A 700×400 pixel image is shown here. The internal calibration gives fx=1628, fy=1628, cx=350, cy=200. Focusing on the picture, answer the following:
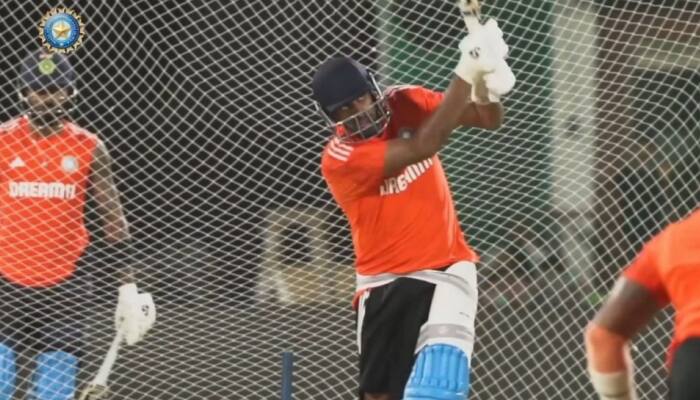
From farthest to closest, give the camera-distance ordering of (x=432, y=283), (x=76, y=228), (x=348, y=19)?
(x=348, y=19) → (x=76, y=228) → (x=432, y=283)

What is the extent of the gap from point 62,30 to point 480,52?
2.56 m

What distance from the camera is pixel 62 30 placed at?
20.5 ft

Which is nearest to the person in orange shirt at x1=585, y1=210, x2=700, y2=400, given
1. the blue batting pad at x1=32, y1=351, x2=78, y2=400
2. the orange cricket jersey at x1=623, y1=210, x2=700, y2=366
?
the orange cricket jersey at x1=623, y1=210, x2=700, y2=366

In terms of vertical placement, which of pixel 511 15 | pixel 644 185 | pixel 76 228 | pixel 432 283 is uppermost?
pixel 511 15

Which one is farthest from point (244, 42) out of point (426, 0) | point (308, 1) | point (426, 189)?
point (426, 189)

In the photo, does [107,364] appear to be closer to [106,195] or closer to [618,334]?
→ [106,195]

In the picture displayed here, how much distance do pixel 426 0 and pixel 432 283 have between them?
7.07 feet

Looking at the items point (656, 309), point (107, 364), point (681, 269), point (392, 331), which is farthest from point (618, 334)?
point (107, 364)

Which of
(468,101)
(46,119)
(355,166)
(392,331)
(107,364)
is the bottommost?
(392,331)

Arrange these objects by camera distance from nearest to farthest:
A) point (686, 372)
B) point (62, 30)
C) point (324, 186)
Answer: point (686, 372) < point (62, 30) < point (324, 186)

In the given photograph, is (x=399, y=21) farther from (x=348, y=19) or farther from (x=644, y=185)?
(x=644, y=185)

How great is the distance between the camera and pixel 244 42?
643 cm

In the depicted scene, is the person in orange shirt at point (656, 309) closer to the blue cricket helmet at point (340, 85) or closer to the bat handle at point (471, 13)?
the bat handle at point (471, 13)

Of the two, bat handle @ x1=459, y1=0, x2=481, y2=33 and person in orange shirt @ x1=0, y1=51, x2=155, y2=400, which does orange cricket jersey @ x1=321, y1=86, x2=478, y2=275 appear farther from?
person in orange shirt @ x1=0, y1=51, x2=155, y2=400
